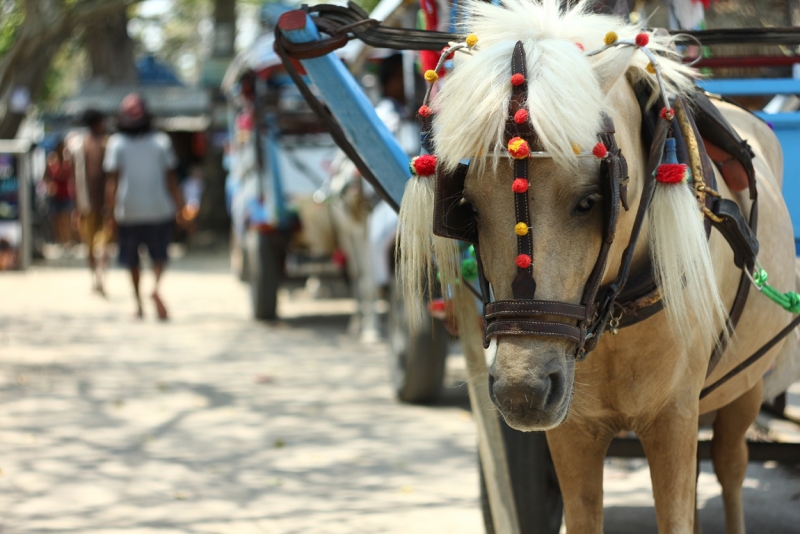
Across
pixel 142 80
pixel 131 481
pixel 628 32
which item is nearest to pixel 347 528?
pixel 131 481

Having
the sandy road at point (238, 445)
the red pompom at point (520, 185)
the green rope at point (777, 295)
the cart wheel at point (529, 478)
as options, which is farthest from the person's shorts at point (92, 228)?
the red pompom at point (520, 185)

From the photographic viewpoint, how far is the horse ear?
208 cm

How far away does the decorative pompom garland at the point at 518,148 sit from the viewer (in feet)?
6.31

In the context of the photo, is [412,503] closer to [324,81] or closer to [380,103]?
[324,81]

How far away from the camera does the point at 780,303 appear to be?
8.53 feet

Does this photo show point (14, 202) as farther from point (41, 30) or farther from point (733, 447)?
point (733, 447)

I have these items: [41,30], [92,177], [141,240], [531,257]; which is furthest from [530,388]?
[92,177]

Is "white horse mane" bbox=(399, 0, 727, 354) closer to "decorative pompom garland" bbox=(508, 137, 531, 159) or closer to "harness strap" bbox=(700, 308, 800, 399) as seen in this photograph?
"decorative pompom garland" bbox=(508, 137, 531, 159)

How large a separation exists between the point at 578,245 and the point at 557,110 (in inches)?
11.4

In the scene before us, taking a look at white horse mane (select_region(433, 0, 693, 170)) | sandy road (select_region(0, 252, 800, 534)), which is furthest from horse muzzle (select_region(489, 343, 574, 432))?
sandy road (select_region(0, 252, 800, 534))

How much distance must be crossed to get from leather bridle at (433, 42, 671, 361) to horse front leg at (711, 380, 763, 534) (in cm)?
132

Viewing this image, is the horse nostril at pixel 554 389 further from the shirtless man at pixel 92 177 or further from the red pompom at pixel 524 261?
the shirtless man at pixel 92 177

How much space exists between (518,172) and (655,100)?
55cm

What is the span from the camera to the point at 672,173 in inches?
85.1
